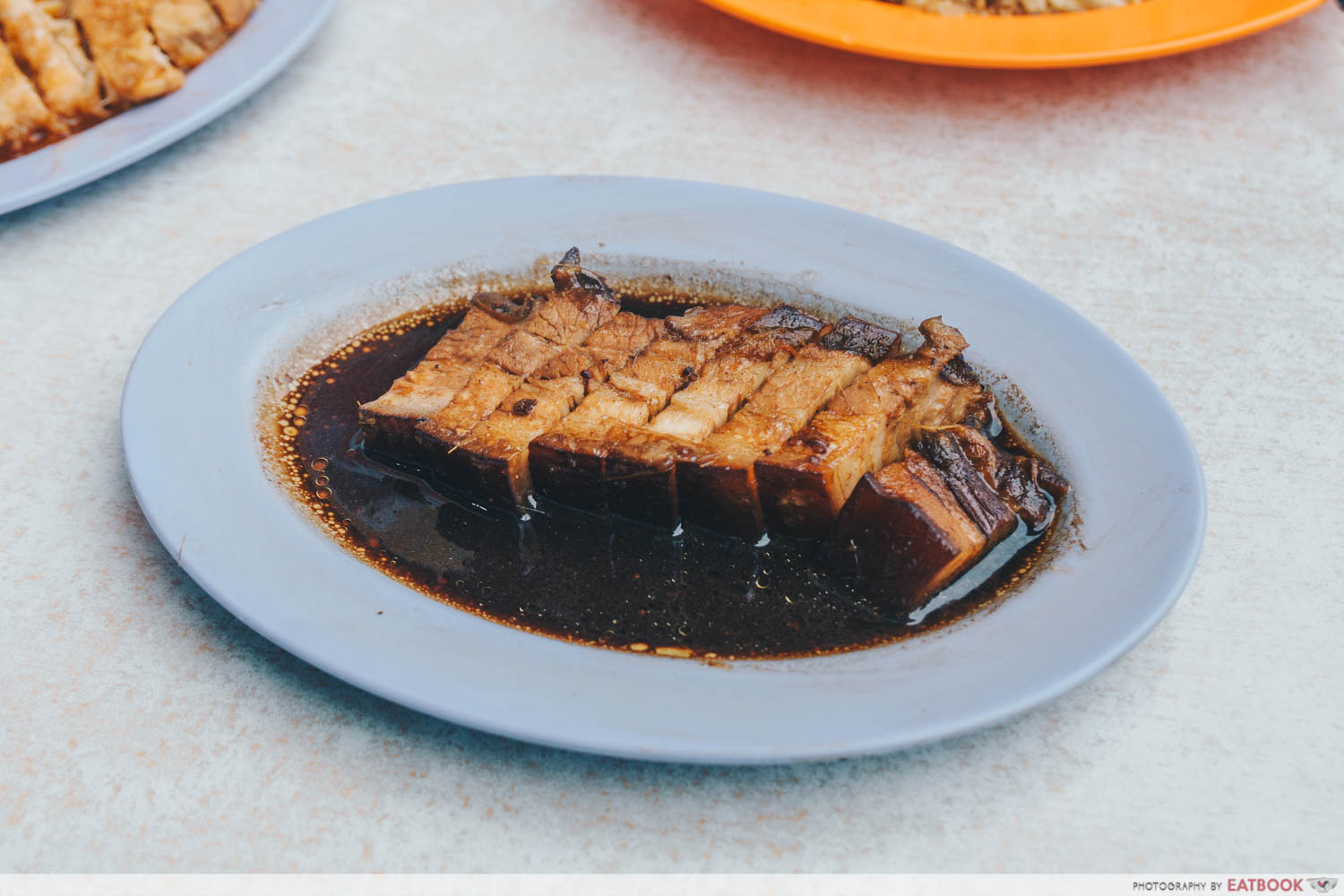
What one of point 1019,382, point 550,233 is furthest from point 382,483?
point 1019,382

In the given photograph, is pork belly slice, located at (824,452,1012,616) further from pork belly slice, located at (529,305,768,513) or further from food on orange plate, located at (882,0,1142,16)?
food on orange plate, located at (882,0,1142,16)

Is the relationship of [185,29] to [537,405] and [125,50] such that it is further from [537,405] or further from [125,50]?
[537,405]

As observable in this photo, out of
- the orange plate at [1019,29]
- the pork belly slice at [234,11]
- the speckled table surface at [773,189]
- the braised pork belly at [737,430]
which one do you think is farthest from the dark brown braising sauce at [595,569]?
the pork belly slice at [234,11]

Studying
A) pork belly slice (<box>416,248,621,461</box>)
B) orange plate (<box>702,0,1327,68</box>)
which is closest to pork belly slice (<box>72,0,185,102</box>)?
pork belly slice (<box>416,248,621,461</box>)

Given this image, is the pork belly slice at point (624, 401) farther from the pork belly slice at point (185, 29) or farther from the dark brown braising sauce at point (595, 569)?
the pork belly slice at point (185, 29)

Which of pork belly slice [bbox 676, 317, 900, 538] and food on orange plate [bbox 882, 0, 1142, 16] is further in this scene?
food on orange plate [bbox 882, 0, 1142, 16]
